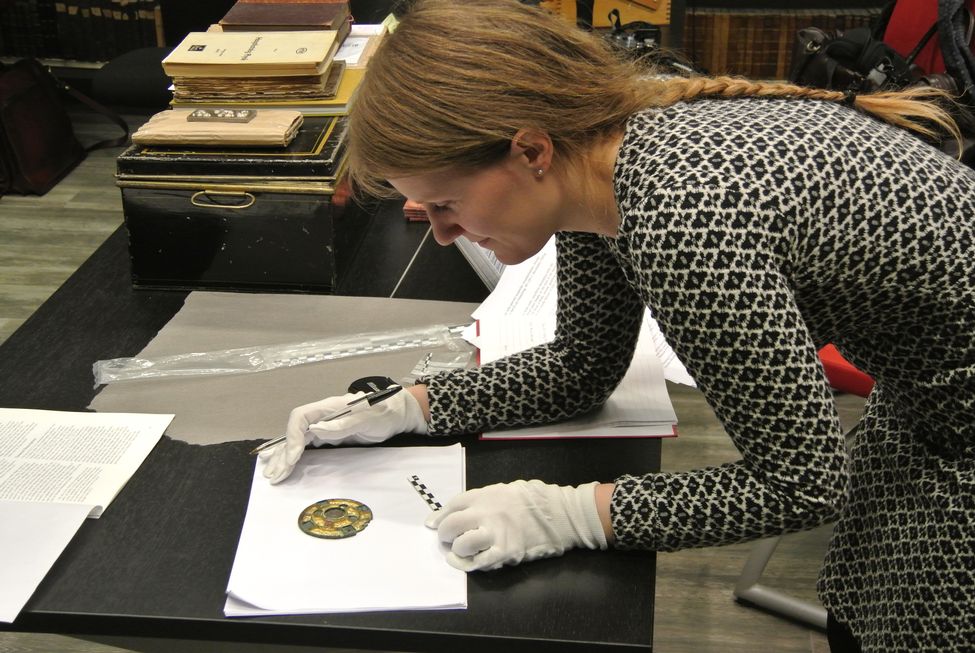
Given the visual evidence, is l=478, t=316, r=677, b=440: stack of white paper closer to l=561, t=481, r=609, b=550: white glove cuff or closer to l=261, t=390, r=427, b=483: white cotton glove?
l=261, t=390, r=427, b=483: white cotton glove

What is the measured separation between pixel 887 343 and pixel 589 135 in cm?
34

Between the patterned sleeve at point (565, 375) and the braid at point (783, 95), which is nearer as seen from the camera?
the braid at point (783, 95)

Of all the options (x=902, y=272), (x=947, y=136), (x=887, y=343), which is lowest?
(x=947, y=136)

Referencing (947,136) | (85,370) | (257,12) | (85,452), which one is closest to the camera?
(85,452)

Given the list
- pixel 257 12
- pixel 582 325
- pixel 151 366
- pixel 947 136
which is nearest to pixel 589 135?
pixel 582 325

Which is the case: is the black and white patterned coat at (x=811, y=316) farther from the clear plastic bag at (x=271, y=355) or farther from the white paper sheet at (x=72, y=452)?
the white paper sheet at (x=72, y=452)

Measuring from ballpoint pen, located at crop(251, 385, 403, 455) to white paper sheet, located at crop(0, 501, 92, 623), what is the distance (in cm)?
19

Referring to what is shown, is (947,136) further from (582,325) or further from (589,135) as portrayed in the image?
(589,135)

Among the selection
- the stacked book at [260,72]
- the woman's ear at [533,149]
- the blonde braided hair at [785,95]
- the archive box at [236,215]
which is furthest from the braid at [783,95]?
the stacked book at [260,72]

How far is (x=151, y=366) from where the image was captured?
4.42 feet

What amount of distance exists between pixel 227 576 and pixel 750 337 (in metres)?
0.53

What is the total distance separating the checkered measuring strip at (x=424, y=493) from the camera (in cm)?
108

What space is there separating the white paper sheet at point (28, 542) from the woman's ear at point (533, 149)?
56 cm

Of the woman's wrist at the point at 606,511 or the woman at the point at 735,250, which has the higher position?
the woman at the point at 735,250
